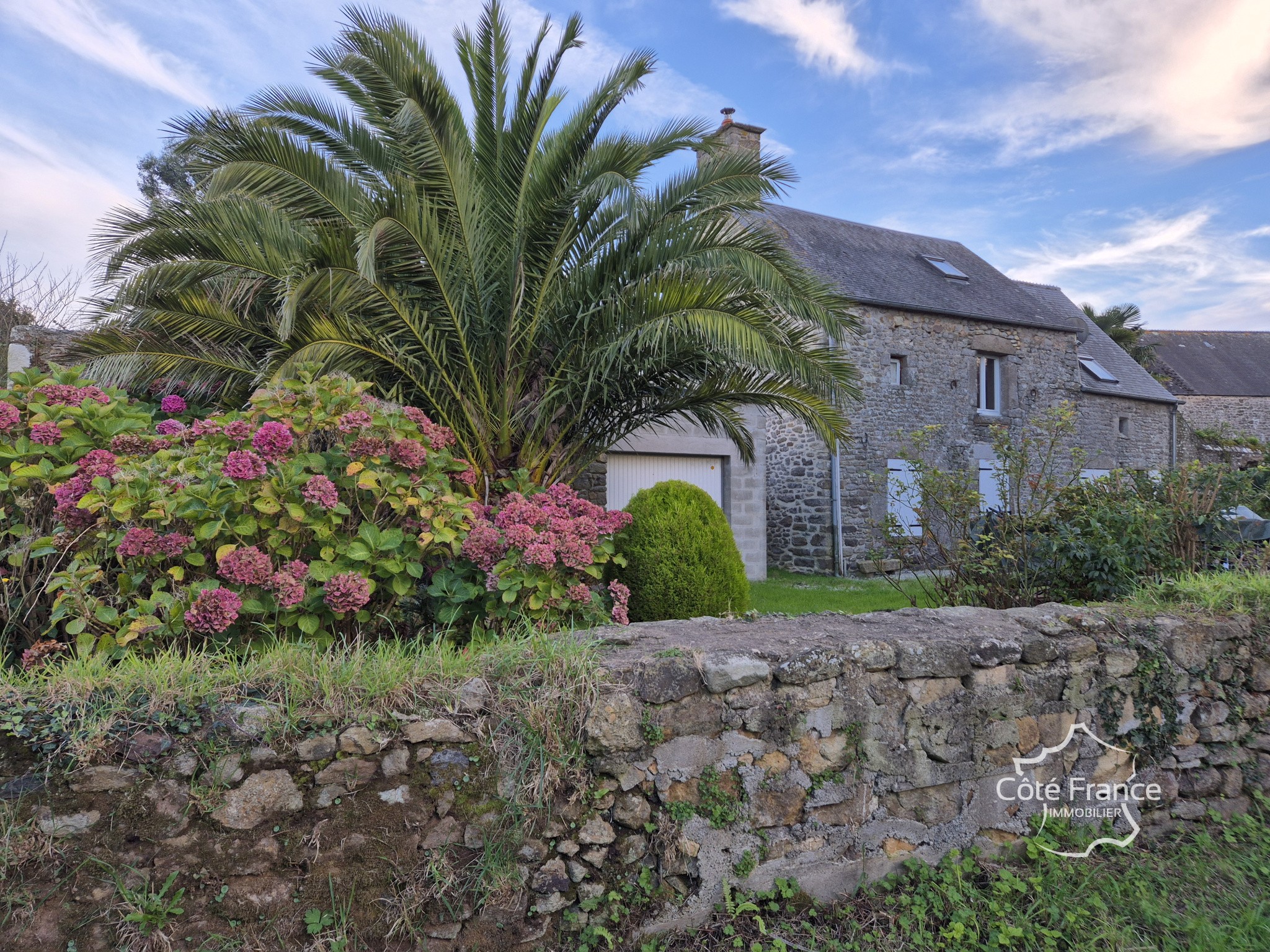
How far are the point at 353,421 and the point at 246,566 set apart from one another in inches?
29.1

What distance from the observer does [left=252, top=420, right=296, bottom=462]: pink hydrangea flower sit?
9.48 ft

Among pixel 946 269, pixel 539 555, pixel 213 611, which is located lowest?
pixel 213 611

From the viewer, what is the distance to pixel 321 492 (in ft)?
9.17

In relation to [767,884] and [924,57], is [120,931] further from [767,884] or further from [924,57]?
[924,57]

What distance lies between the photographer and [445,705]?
233 cm

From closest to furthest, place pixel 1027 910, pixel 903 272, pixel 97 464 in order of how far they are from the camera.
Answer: pixel 1027 910 < pixel 97 464 < pixel 903 272

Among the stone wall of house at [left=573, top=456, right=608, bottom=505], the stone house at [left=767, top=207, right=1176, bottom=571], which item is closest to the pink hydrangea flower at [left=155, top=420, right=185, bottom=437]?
the stone wall of house at [left=573, top=456, right=608, bottom=505]

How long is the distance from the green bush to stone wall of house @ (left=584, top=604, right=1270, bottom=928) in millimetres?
2082

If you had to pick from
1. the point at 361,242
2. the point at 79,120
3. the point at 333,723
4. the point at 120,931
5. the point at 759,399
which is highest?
the point at 79,120

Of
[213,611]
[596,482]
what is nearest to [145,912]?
[213,611]

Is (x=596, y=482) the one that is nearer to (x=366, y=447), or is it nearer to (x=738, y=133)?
(x=366, y=447)

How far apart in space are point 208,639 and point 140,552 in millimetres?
406

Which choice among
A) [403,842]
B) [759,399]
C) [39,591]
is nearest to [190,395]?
[39,591]

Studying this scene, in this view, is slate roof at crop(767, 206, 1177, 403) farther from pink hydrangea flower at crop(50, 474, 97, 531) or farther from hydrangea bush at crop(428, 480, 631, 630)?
pink hydrangea flower at crop(50, 474, 97, 531)
